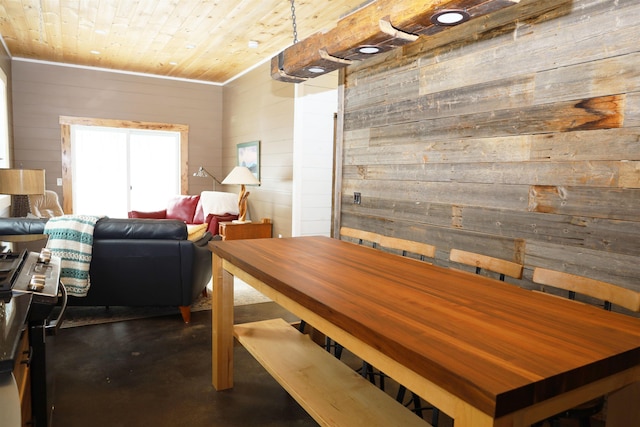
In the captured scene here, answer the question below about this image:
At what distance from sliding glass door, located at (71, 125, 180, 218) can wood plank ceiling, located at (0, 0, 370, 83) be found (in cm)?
117

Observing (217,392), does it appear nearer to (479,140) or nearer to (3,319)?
(3,319)

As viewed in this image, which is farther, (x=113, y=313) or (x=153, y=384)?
(x=113, y=313)

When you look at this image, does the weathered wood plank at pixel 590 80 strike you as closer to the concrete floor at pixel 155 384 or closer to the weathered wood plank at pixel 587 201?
the weathered wood plank at pixel 587 201

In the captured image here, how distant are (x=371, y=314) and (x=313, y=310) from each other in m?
0.23

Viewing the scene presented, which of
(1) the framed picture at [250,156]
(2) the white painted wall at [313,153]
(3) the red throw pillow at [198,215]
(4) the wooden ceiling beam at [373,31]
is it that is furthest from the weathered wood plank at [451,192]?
(3) the red throw pillow at [198,215]

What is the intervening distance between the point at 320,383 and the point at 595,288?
3.82ft

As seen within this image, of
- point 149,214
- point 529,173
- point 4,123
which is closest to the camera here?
point 529,173

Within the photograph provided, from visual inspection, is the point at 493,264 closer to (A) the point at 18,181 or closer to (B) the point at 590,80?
(B) the point at 590,80

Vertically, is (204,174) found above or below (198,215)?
above

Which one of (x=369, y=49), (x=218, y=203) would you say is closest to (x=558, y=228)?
(x=369, y=49)

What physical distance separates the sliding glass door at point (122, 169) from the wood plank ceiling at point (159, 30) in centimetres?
117

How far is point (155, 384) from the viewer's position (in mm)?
2578

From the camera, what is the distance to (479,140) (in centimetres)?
281

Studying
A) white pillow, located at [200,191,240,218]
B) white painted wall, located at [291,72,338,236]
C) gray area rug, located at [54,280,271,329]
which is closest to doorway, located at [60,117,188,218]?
white pillow, located at [200,191,240,218]
